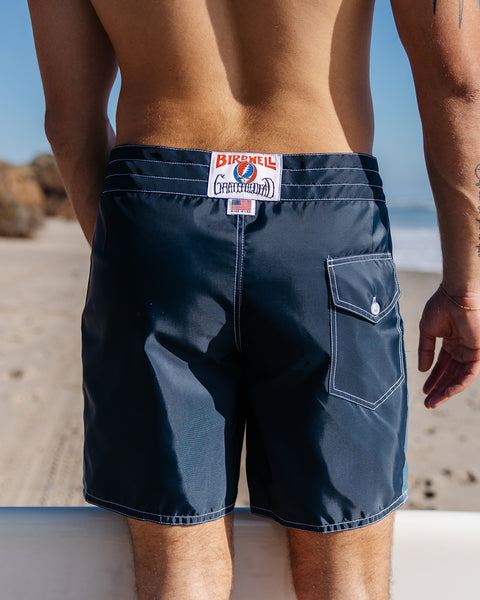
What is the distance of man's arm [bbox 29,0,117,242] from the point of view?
130cm

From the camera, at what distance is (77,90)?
1.35m

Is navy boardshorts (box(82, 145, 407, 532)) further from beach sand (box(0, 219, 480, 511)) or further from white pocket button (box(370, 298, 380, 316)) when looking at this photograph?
beach sand (box(0, 219, 480, 511))

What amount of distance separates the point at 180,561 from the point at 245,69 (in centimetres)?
99

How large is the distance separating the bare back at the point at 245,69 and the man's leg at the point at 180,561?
0.76m

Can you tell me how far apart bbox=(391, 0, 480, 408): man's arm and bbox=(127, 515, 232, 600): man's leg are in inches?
25.7

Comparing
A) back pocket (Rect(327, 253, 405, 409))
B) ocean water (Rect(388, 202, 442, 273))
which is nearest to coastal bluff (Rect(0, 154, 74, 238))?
ocean water (Rect(388, 202, 442, 273))

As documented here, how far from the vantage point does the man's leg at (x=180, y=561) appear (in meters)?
1.08

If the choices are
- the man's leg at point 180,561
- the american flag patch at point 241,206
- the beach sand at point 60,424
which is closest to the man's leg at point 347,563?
the man's leg at point 180,561

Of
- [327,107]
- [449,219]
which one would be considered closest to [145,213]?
[327,107]

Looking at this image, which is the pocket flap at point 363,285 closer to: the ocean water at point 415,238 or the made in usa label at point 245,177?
the made in usa label at point 245,177

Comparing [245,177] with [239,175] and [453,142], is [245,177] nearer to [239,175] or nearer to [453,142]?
[239,175]

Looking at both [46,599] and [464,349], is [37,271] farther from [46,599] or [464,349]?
[464,349]

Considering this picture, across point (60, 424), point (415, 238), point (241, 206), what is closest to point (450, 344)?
point (241, 206)

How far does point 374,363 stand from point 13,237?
51.1 feet
